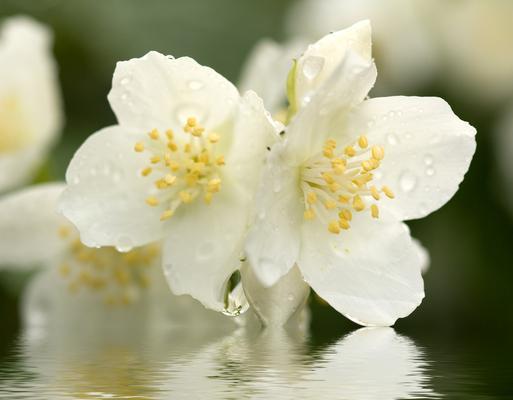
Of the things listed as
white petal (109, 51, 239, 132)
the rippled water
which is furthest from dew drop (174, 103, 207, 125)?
the rippled water

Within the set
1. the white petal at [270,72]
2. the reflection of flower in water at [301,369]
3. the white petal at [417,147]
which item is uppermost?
the white petal at [270,72]

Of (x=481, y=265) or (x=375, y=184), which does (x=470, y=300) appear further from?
(x=375, y=184)

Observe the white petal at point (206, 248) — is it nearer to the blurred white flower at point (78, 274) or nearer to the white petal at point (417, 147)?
the white petal at point (417, 147)

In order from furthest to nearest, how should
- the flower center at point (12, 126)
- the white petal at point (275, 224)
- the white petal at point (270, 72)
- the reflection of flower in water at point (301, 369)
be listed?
the flower center at point (12, 126), the white petal at point (270, 72), the white petal at point (275, 224), the reflection of flower in water at point (301, 369)

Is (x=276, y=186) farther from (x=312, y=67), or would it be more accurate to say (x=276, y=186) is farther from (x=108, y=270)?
(x=108, y=270)

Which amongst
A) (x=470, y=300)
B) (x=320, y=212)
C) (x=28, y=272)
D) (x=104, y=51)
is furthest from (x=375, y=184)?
(x=104, y=51)

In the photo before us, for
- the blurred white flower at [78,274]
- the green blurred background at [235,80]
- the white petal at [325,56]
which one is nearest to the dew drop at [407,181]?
the white petal at [325,56]
